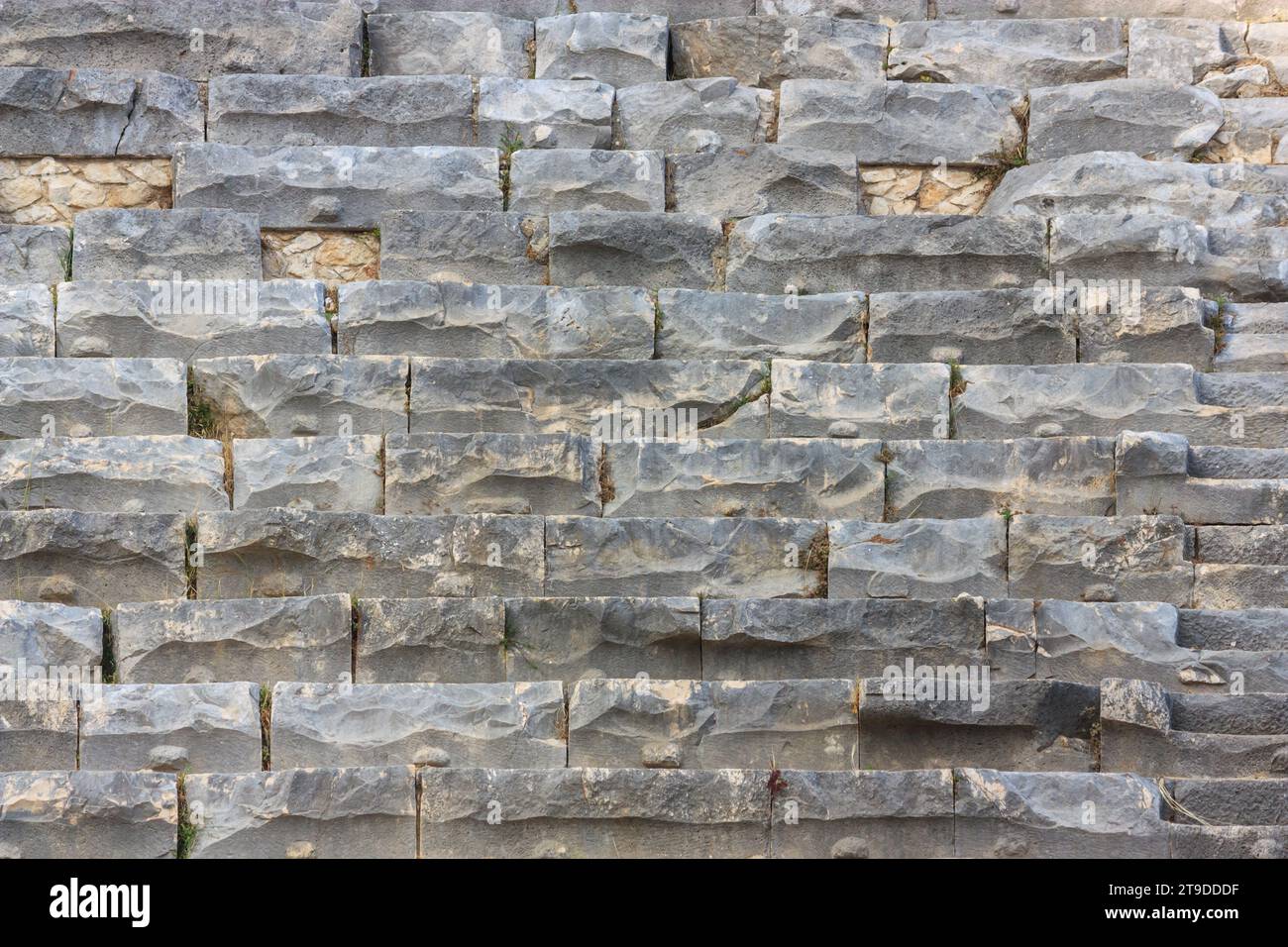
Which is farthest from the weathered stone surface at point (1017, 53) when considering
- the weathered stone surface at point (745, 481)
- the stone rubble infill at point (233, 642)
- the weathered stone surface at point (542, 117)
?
the stone rubble infill at point (233, 642)

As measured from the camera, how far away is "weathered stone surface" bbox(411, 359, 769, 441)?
777cm

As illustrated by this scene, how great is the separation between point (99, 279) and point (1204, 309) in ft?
17.3

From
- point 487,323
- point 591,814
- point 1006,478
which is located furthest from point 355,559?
point 1006,478

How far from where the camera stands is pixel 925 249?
8.46 m

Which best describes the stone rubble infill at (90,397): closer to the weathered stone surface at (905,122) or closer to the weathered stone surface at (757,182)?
the weathered stone surface at (757,182)

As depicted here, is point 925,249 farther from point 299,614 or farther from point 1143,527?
point 299,614

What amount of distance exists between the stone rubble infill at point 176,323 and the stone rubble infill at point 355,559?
1.18m

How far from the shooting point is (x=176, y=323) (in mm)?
8055

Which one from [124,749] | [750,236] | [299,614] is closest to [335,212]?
[750,236]

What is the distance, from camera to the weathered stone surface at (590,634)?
6.94 metres

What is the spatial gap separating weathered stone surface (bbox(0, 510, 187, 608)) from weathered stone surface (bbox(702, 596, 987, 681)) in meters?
2.26

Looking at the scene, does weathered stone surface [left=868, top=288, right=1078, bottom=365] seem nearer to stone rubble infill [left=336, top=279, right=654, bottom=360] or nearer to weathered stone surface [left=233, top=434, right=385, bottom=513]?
stone rubble infill [left=336, top=279, right=654, bottom=360]

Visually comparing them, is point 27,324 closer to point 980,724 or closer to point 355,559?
point 355,559

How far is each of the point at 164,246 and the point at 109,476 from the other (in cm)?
150
